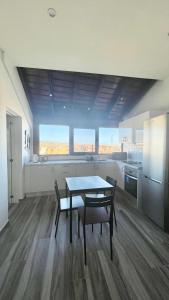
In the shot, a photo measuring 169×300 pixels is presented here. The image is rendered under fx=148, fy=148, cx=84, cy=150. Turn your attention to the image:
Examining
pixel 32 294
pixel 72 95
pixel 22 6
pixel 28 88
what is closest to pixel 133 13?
pixel 22 6

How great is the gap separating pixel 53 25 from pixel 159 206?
3.13 metres

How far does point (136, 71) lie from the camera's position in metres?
3.02

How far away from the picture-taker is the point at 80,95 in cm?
414

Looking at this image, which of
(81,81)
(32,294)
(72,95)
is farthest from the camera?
(72,95)

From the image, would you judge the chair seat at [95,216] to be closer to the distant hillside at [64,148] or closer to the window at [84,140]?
the distant hillside at [64,148]

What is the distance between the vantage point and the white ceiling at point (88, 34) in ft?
5.37

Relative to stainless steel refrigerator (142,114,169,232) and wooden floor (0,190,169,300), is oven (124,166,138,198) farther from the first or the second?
wooden floor (0,190,169,300)

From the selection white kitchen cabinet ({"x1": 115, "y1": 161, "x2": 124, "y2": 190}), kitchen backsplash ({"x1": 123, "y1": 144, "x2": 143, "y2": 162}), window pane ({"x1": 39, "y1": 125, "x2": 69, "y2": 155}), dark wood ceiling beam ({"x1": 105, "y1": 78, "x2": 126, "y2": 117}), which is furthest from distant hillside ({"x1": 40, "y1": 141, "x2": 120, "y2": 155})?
dark wood ceiling beam ({"x1": 105, "y1": 78, "x2": 126, "y2": 117})

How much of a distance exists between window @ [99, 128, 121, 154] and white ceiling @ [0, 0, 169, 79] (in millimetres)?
2519

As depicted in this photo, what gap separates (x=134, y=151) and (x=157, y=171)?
2101mm

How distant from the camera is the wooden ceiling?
3.54 metres

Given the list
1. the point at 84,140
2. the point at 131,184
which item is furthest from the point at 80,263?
the point at 84,140

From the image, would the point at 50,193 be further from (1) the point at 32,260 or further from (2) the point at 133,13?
(2) the point at 133,13

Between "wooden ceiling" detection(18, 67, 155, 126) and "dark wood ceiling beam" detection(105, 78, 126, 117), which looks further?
"dark wood ceiling beam" detection(105, 78, 126, 117)
